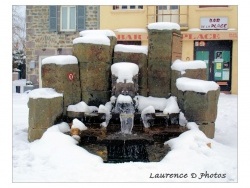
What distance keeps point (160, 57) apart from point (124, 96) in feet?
4.45

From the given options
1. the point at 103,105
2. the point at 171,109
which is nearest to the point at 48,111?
the point at 103,105

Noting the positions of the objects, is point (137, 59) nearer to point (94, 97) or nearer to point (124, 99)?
point (94, 97)

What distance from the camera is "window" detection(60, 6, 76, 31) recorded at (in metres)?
15.5

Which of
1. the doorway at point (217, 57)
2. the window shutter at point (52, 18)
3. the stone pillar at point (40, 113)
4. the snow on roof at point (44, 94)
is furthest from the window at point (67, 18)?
the stone pillar at point (40, 113)

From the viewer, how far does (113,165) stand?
510 centimetres

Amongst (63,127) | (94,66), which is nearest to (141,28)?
(94,66)

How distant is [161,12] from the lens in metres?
15.2

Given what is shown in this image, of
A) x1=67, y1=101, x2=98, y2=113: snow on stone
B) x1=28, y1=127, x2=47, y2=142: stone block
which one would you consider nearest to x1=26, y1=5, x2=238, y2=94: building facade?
x1=67, y1=101, x2=98, y2=113: snow on stone

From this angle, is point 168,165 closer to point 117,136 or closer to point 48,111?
point 117,136

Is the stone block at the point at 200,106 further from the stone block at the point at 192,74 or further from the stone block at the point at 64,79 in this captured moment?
the stone block at the point at 64,79

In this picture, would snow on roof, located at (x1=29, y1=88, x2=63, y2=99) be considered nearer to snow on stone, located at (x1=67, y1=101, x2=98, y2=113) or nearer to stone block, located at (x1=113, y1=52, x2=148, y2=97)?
snow on stone, located at (x1=67, y1=101, x2=98, y2=113)

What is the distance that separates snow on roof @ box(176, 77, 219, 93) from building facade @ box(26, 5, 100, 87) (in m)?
9.24

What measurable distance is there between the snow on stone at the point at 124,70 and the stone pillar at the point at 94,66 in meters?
0.33

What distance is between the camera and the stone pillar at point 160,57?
758 cm
